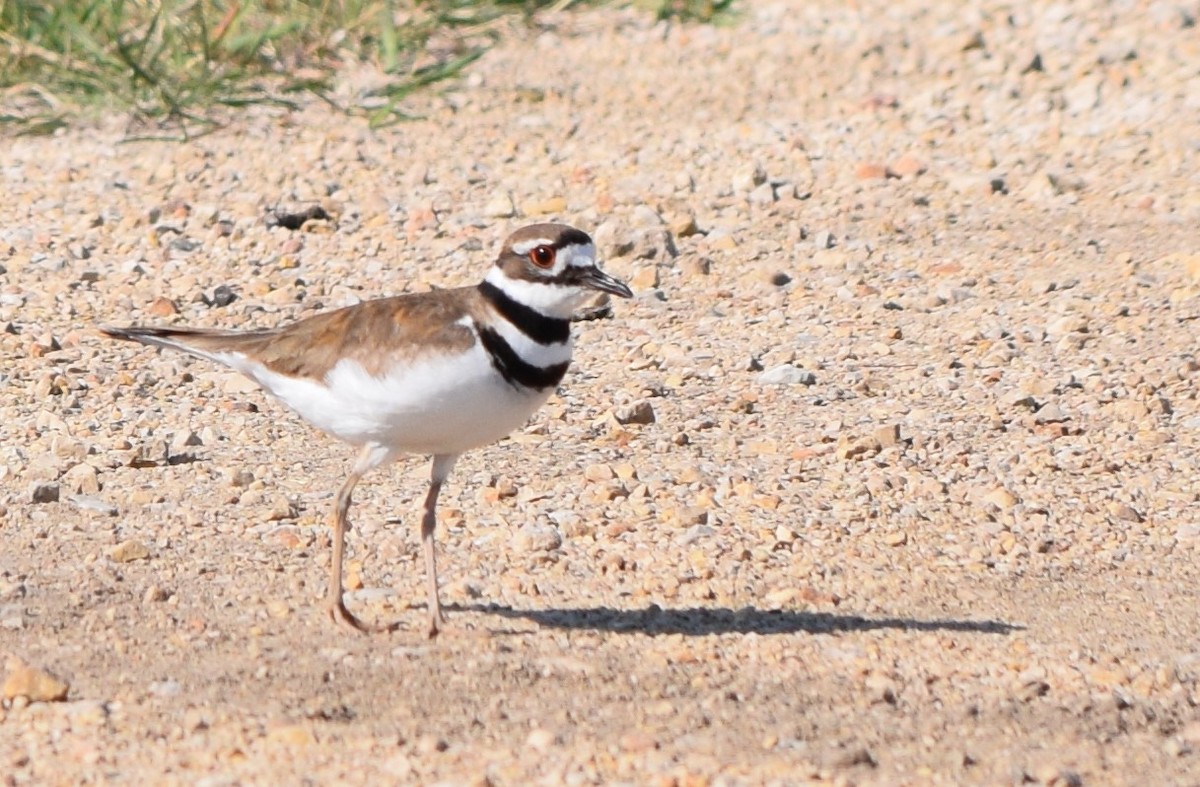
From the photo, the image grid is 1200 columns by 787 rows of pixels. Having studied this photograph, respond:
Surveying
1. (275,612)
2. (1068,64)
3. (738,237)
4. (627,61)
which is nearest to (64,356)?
(275,612)

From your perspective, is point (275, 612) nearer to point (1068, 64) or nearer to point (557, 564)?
point (557, 564)

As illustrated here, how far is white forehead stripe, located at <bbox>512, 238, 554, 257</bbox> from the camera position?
4.88m

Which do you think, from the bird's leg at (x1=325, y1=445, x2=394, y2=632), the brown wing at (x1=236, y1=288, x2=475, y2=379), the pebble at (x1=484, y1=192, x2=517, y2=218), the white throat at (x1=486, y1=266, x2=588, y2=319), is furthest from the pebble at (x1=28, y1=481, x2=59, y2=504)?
the pebble at (x1=484, y1=192, x2=517, y2=218)

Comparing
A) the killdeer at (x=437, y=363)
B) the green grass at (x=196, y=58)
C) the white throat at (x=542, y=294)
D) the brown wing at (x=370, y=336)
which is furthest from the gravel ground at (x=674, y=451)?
the white throat at (x=542, y=294)

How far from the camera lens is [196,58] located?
31.7 feet

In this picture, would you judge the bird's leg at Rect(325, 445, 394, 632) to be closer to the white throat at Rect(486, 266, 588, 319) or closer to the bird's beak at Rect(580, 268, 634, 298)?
the white throat at Rect(486, 266, 588, 319)

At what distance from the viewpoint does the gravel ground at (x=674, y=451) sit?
4312 mm

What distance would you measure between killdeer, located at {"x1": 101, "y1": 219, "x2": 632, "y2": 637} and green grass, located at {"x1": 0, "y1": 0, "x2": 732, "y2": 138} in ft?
14.9

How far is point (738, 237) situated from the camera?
8.36m

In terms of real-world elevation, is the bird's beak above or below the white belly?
above

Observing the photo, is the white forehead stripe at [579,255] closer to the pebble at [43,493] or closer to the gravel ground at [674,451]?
the gravel ground at [674,451]

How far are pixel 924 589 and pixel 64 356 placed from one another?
11.0 ft

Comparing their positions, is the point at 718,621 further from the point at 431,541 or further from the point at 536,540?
the point at 431,541

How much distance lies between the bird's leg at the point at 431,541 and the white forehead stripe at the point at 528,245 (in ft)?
1.90
